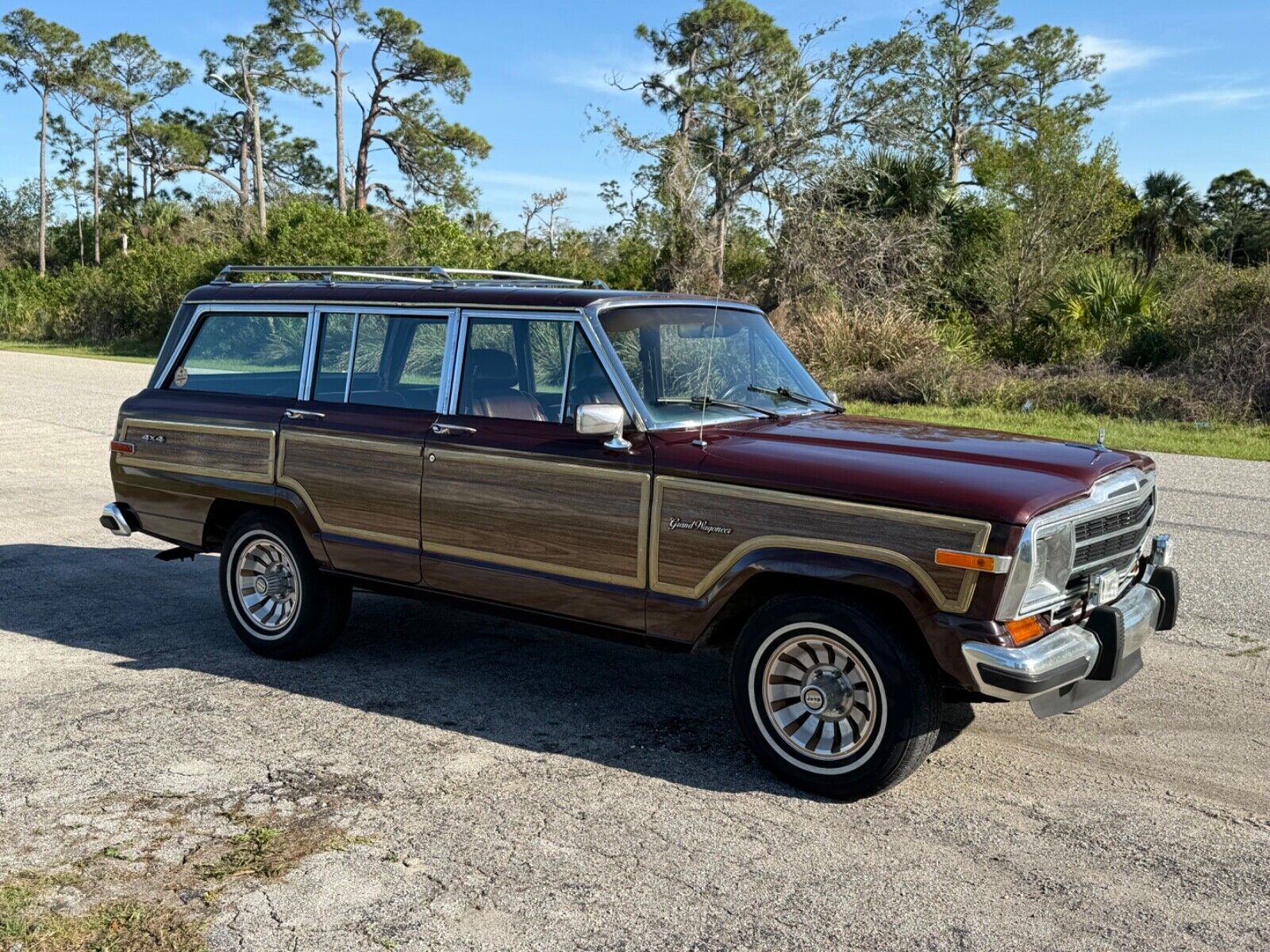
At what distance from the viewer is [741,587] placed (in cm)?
470

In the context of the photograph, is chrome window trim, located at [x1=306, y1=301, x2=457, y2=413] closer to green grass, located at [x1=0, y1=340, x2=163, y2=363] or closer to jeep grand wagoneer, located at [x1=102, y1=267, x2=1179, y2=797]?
jeep grand wagoneer, located at [x1=102, y1=267, x2=1179, y2=797]

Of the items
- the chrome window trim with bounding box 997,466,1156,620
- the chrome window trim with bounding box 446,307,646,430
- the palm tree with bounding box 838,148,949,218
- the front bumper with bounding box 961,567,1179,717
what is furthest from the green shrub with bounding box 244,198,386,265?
the front bumper with bounding box 961,567,1179,717

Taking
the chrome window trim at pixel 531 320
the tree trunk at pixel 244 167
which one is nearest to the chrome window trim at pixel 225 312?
the chrome window trim at pixel 531 320

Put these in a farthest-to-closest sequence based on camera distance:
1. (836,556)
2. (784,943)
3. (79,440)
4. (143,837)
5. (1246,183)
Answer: (1246,183) → (79,440) → (836,556) → (143,837) → (784,943)

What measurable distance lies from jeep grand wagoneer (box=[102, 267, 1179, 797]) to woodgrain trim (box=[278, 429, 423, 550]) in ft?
0.04

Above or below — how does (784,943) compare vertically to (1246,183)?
below

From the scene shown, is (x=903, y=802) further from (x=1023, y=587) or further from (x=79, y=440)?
(x=79, y=440)

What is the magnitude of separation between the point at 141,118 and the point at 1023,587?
74950mm

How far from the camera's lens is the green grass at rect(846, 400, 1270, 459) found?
15.0 m

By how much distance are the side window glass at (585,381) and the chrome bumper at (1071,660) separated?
1866 millimetres

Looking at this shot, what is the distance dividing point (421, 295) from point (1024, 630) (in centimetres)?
320

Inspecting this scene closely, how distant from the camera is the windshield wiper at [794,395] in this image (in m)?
5.63

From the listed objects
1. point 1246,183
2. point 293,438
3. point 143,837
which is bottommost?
point 143,837

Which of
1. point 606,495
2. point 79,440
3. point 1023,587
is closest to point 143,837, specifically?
point 606,495
